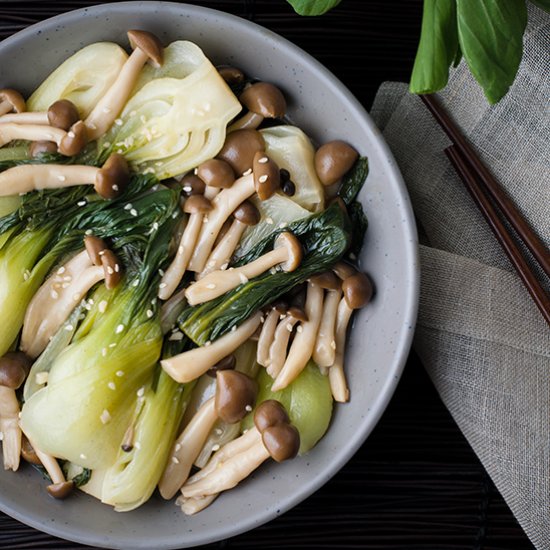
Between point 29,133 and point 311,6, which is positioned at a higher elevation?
point 311,6

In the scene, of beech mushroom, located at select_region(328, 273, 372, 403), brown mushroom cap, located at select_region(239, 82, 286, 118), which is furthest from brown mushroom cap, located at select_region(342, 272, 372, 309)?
brown mushroom cap, located at select_region(239, 82, 286, 118)

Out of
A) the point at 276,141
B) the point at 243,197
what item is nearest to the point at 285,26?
the point at 276,141

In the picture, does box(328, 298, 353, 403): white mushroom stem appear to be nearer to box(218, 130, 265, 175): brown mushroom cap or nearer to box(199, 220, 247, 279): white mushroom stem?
box(199, 220, 247, 279): white mushroom stem

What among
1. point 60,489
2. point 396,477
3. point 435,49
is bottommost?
point 396,477

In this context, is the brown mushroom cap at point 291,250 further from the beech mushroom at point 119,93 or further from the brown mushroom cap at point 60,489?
the brown mushroom cap at point 60,489

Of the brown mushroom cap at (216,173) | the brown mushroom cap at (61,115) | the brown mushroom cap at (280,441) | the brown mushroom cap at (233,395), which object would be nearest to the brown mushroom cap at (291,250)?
the brown mushroom cap at (216,173)

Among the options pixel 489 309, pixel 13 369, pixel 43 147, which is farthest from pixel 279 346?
pixel 43 147

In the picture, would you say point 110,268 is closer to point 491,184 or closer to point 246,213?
point 246,213

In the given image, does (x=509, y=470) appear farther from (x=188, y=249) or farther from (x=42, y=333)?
(x=42, y=333)
